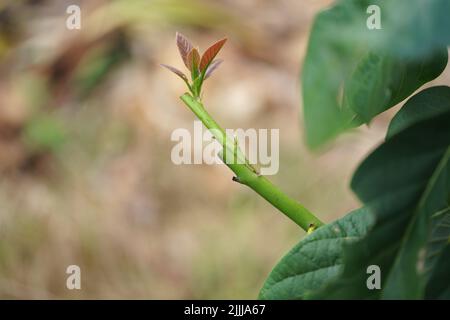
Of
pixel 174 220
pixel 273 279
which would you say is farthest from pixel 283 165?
pixel 273 279

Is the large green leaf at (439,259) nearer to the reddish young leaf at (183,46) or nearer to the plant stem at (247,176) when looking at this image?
the plant stem at (247,176)

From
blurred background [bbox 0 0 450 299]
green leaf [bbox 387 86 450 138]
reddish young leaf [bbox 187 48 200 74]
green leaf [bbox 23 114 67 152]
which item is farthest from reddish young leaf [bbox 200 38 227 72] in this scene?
green leaf [bbox 23 114 67 152]

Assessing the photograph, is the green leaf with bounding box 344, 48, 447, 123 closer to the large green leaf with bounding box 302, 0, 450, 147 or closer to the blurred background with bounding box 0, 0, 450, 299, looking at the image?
the large green leaf with bounding box 302, 0, 450, 147

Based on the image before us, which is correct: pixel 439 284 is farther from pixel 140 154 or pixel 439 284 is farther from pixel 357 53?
pixel 140 154

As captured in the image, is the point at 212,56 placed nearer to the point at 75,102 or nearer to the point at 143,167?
the point at 143,167

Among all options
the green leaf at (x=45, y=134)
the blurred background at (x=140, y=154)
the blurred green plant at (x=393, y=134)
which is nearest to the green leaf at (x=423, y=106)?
the blurred green plant at (x=393, y=134)

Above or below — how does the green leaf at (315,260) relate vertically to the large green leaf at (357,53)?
below
